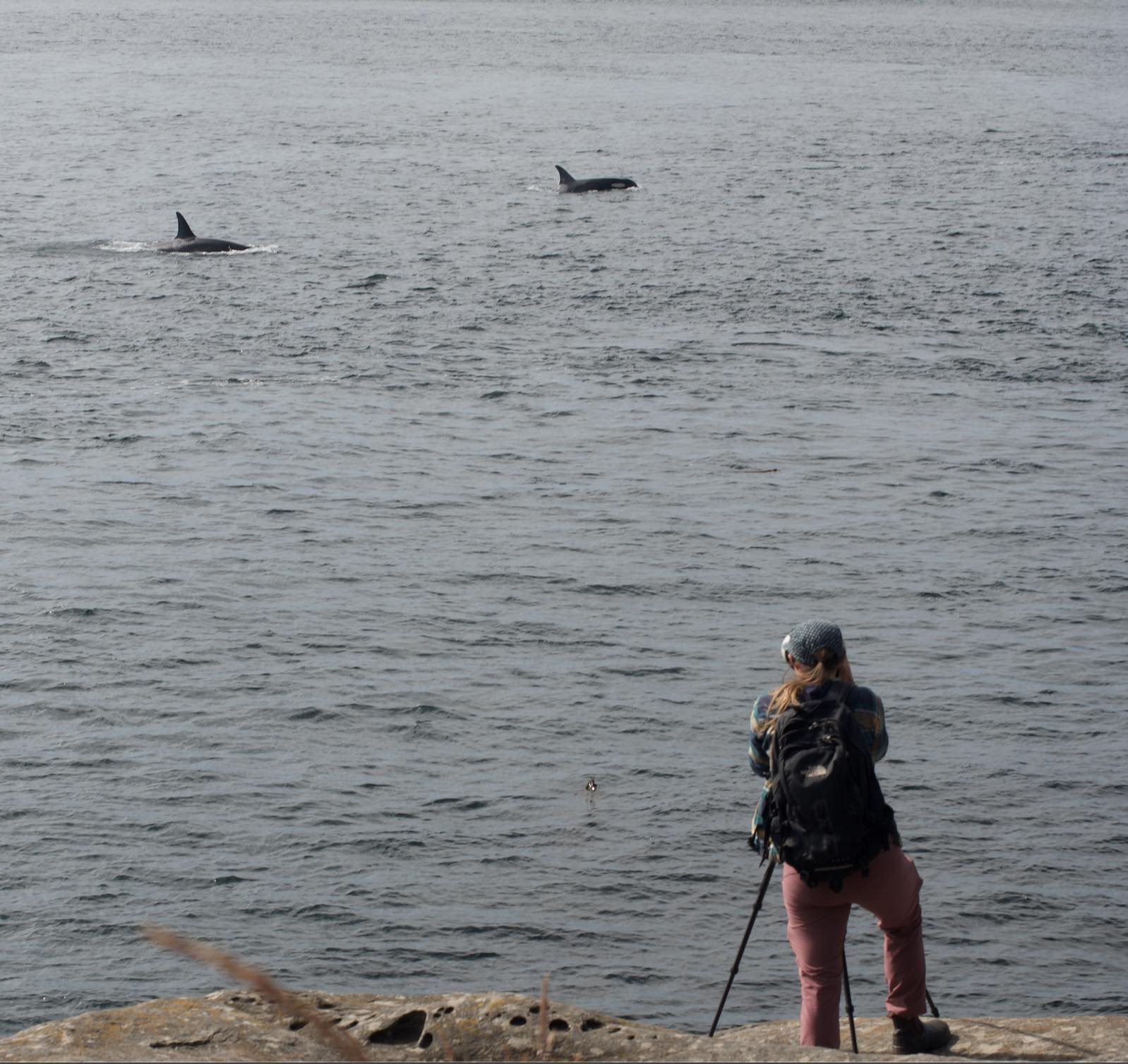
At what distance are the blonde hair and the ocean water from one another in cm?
454

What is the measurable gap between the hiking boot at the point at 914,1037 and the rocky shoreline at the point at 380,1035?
76 centimetres

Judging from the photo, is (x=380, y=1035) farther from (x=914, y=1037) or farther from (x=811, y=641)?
(x=914, y=1037)

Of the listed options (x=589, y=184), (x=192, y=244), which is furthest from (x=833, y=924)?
(x=589, y=184)

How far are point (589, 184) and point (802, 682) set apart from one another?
4302 cm

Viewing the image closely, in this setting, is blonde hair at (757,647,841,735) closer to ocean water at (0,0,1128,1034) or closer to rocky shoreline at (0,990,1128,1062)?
rocky shoreline at (0,990,1128,1062)

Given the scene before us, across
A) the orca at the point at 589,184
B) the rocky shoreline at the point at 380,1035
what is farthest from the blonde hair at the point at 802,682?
the orca at the point at 589,184

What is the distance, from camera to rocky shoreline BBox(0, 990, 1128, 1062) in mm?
6246

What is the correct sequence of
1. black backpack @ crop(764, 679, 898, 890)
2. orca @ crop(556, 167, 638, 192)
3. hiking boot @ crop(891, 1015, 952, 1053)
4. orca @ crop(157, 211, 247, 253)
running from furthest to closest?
1. orca @ crop(556, 167, 638, 192)
2. orca @ crop(157, 211, 247, 253)
3. hiking boot @ crop(891, 1015, 952, 1053)
4. black backpack @ crop(764, 679, 898, 890)

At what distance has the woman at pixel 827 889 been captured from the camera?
7738 mm

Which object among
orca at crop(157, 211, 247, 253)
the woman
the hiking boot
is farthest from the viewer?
orca at crop(157, 211, 247, 253)

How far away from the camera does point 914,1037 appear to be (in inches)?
317

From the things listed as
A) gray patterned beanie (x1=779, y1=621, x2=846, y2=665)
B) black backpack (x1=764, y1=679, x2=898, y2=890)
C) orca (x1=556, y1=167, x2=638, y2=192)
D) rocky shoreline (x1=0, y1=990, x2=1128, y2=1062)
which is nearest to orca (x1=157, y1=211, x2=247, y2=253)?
orca (x1=556, y1=167, x2=638, y2=192)

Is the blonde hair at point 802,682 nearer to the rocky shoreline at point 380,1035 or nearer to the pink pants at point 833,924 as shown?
the pink pants at point 833,924

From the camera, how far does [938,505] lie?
23.2 metres
